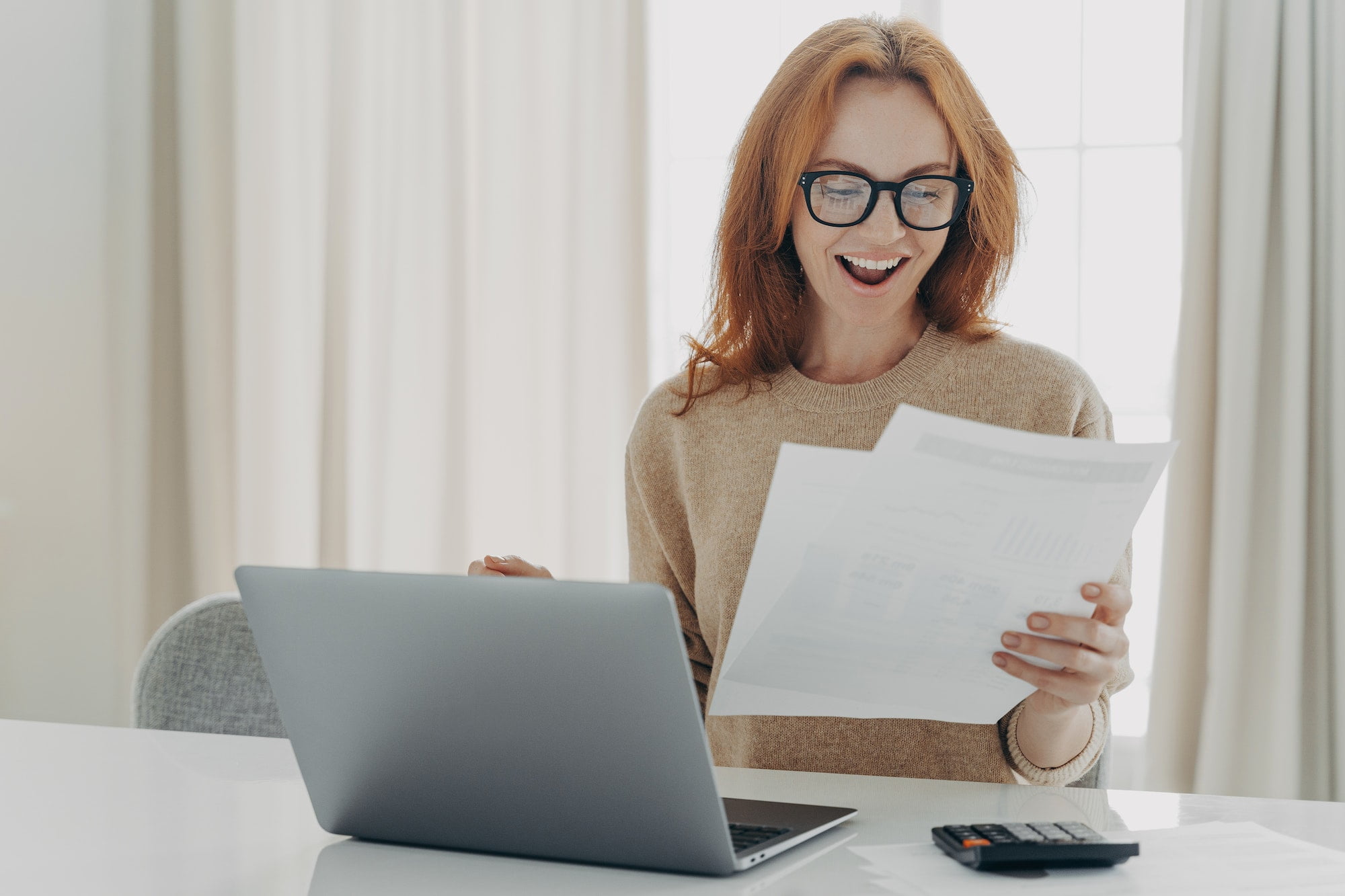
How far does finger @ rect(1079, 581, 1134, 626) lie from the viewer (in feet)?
2.47

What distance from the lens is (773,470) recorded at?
1240mm

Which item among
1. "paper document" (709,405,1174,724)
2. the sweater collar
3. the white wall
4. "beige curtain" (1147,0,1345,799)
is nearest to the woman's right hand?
"paper document" (709,405,1174,724)

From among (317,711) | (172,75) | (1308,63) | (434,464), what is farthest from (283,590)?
(172,75)

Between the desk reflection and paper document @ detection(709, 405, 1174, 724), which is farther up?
paper document @ detection(709, 405, 1174, 724)

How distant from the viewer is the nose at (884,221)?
3.74ft

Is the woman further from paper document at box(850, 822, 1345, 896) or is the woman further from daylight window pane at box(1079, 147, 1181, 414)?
daylight window pane at box(1079, 147, 1181, 414)

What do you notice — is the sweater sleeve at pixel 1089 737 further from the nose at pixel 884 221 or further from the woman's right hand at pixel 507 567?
the woman's right hand at pixel 507 567

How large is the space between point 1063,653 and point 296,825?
1.73ft

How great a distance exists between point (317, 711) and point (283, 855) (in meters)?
0.09

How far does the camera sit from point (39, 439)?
8.20ft

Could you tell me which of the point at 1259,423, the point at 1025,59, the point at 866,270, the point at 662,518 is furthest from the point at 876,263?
the point at 1025,59

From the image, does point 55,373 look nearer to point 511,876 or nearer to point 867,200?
point 867,200

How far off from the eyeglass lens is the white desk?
558 millimetres

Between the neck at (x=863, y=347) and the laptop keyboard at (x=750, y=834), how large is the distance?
67cm
